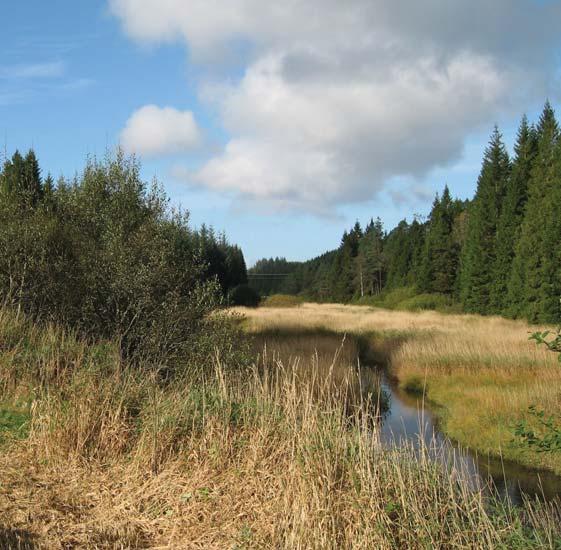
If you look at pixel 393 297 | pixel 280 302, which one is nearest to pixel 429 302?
pixel 393 297

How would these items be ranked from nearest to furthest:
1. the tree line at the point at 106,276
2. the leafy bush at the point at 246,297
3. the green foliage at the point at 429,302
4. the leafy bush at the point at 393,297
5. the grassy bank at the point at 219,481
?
the grassy bank at the point at 219,481, the tree line at the point at 106,276, the green foliage at the point at 429,302, the leafy bush at the point at 393,297, the leafy bush at the point at 246,297

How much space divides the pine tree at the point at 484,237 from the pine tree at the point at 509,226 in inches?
49.7

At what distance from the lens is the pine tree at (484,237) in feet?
146

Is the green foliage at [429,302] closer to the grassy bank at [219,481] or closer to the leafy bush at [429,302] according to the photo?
the leafy bush at [429,302]

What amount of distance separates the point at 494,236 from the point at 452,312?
7422mm

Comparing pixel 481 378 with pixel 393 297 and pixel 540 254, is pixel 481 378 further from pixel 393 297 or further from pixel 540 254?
pixel 393 297

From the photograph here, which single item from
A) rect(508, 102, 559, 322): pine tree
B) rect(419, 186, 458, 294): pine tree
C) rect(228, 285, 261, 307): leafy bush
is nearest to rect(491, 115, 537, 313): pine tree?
rect(508, 102, 559, 322): pine tree

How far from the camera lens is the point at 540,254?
33.6 meters

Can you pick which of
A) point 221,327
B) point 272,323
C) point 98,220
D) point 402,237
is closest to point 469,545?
point 221,327

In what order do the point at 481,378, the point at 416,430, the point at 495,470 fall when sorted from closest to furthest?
the point at 495,470 < the point at 416,430 < the point at 481,378

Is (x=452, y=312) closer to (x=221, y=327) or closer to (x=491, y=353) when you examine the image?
(x=491, y=353)

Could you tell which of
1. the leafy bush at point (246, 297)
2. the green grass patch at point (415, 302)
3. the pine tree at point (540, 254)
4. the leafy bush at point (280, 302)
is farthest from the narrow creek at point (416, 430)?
the leafy bush at point (280, 302)

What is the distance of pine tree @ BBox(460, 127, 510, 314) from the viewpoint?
4453 centimetres

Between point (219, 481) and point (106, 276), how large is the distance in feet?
26.4
